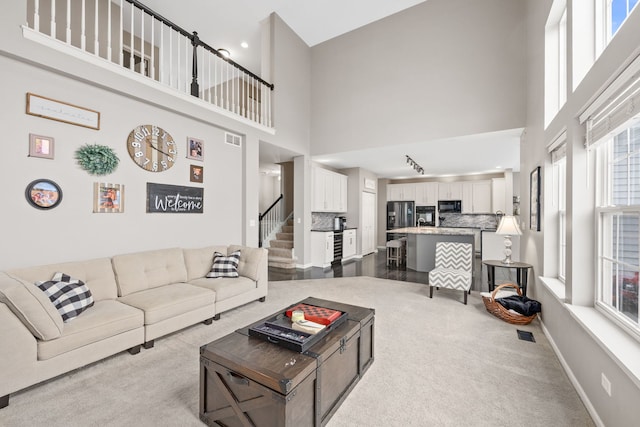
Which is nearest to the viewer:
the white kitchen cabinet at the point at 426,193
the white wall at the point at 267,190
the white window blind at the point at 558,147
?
the white window blind at the point at 558,147

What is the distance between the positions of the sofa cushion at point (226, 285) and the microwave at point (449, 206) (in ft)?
25.1

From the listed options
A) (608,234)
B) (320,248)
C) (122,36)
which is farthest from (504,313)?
(122,36)

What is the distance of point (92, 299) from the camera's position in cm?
247

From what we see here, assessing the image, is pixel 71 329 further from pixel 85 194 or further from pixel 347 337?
pixel 347 337

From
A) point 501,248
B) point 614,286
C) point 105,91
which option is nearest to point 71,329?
point 105,91

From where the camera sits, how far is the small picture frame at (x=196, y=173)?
12.9ft

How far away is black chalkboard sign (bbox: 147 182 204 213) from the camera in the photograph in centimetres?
348

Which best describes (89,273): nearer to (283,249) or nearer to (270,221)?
(283,249)

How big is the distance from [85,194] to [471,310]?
4768 millimetres

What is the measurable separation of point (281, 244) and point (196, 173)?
348 centimetres

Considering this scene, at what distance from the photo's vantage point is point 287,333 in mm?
1745

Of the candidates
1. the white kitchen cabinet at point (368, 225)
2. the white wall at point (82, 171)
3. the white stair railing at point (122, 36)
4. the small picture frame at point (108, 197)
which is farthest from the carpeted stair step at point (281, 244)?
the small picture frame at point (108, 197)

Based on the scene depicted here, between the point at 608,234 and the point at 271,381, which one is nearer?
the point at 271,381

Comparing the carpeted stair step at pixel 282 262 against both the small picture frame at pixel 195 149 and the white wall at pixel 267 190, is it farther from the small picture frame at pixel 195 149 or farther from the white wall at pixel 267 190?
the white wall at pixel 267 190
